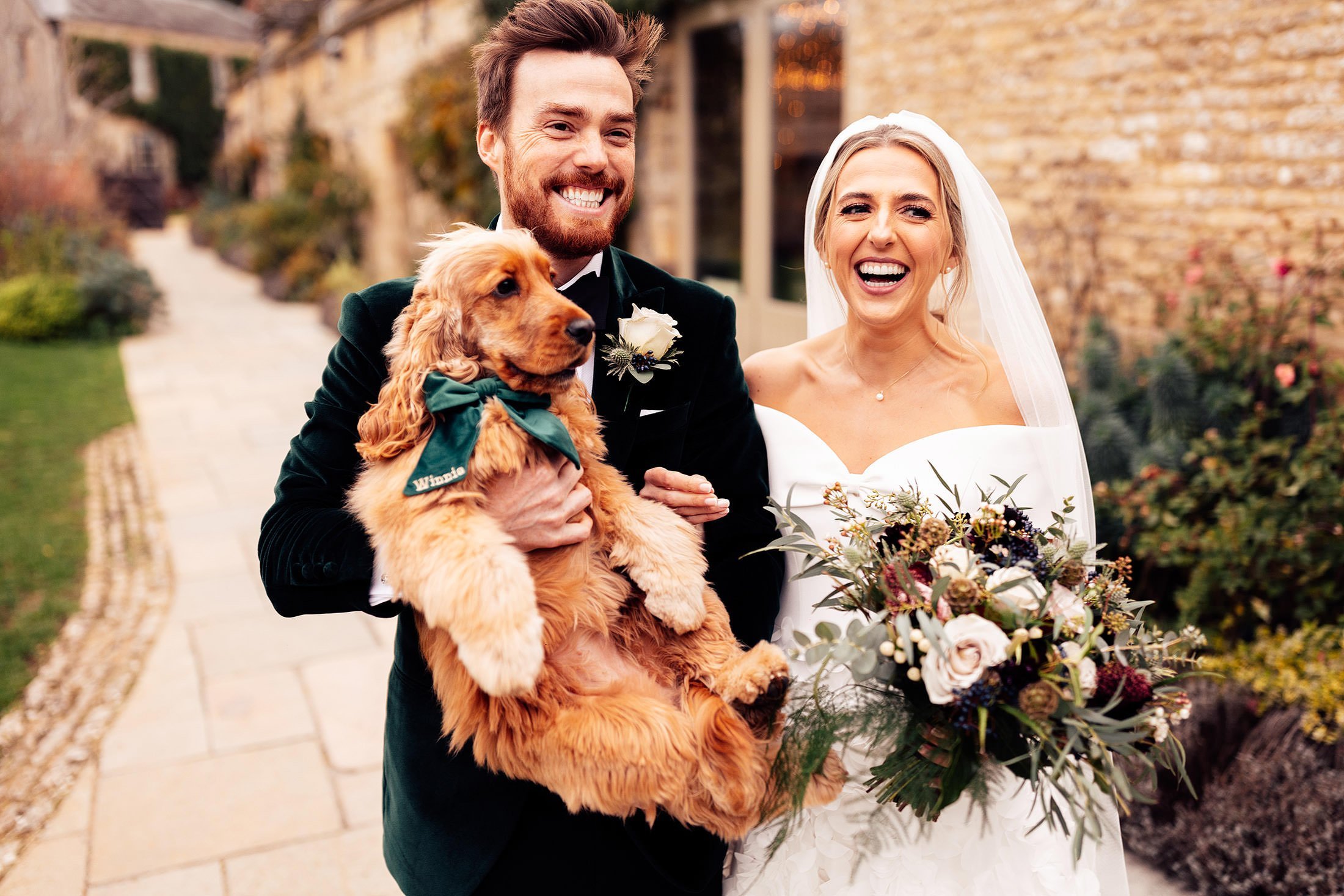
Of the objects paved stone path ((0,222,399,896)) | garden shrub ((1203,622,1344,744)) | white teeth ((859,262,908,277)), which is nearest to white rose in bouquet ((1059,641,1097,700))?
white teeth ((859,262,908,277))

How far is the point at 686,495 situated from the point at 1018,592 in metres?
0.71

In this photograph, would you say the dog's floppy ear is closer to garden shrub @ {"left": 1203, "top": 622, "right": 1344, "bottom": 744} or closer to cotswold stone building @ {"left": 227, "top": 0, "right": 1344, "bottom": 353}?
garden shrub @ {"left": 1203, "top": 622, "right": 1344, "bottom": 744}

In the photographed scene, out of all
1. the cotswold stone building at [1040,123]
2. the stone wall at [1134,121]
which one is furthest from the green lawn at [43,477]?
the stone wall at [1134,121]

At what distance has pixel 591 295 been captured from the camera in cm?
223

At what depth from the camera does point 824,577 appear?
8.60 ft

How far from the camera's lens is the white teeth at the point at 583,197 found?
2.03 meters

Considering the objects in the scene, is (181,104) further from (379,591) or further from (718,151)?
(379,591)

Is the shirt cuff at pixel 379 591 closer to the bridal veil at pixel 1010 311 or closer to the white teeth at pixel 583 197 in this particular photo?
the white teeth at pixel 583 197

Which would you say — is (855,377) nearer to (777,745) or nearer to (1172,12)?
(777,745)

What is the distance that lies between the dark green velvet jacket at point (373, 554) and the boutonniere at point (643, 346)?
11cm

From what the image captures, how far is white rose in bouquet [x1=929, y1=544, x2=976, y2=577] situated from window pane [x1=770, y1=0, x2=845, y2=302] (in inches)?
285

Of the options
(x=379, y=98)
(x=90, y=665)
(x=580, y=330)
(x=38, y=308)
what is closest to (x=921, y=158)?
(x=580, y=330)

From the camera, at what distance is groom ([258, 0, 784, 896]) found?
1.92 meters

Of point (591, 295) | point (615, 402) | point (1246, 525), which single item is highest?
point (591, 295)
